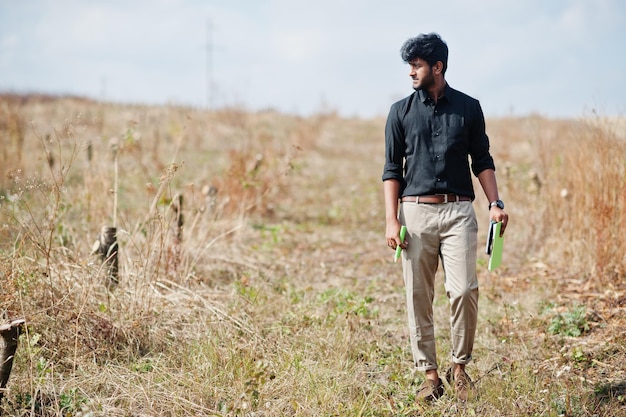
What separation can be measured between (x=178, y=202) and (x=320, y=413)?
2879 millimetres

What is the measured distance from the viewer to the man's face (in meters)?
3.12

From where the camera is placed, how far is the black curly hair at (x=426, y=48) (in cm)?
308

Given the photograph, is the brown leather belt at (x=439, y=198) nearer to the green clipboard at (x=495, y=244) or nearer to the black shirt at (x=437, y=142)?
the black shirt at (x=437, y=142)

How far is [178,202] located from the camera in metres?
5.31

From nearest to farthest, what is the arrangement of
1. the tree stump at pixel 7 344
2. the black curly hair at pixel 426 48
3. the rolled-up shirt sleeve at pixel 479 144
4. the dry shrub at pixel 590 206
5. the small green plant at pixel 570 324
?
the tree stump at pixel 7 344 → the black curly hair at pixel 426 48 → the rolled-up shirt sleeve at pixel 479 144 → the small green plant at pixel 570 324 → the dry shrub at pixel 590 206

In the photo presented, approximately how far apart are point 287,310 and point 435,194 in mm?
1845

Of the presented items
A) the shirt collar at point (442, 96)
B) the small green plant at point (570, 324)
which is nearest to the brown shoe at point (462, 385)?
the small green plant at point (570, 324)

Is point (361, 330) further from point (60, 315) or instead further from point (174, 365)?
point (60, 315)

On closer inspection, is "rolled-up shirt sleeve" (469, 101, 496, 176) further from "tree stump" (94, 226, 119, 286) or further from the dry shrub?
"tree stump" (94, 226, 119, 286)

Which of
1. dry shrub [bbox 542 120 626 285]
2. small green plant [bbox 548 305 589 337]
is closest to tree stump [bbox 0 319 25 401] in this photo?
small green plant [bbox 548 305 589 337]

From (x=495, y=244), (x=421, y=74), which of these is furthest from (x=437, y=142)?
(x=495, y=244)

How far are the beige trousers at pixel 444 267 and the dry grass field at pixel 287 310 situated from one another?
12.7 inches

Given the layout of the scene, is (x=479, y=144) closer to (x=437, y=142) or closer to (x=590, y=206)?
(x=437, y=142)

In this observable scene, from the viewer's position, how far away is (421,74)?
312 centimetres
